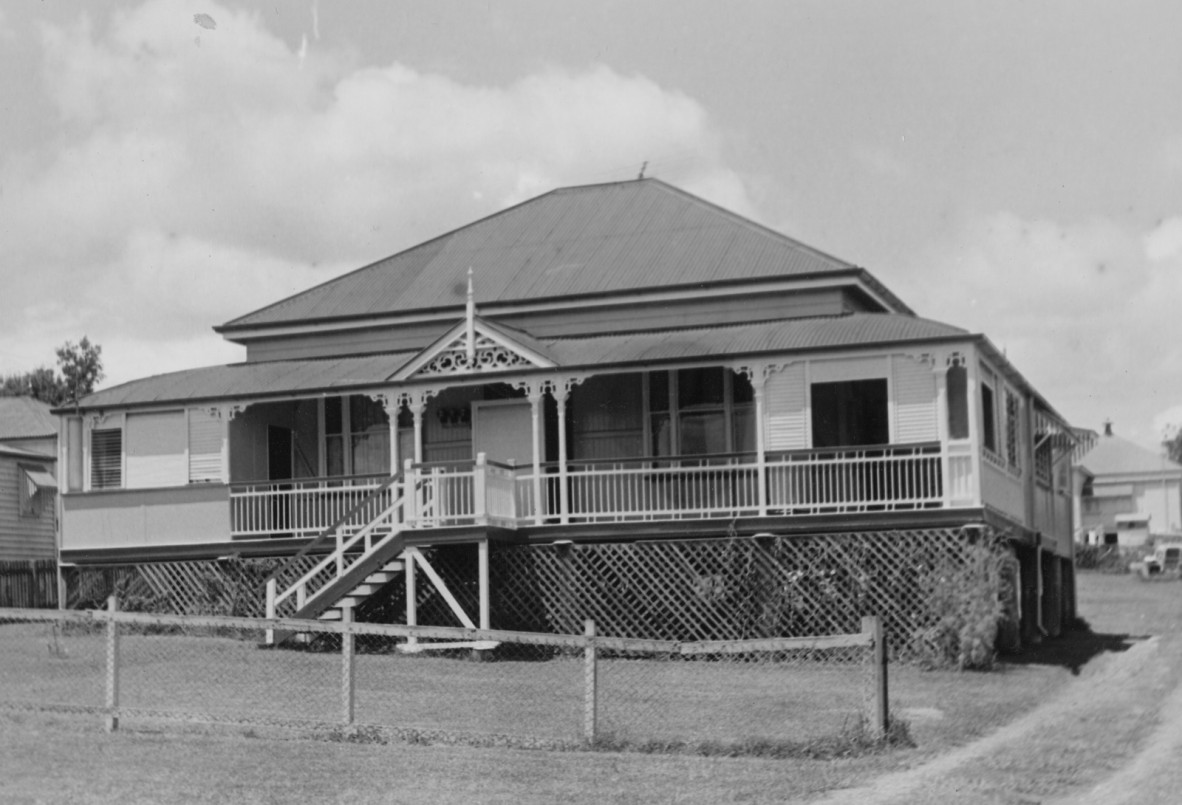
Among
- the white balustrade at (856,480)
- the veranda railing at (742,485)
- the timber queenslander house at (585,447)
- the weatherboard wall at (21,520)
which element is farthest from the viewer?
the weatherboard wall at (21,520)

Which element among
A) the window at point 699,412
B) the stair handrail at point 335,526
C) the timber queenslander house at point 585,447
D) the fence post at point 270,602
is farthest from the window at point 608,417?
the fence post at point 270,602

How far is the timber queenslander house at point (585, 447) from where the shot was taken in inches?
960

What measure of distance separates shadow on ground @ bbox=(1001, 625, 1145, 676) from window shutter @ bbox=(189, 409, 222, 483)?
43.3 feet

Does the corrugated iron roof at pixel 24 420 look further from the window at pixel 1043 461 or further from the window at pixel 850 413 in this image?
the window at pixel 850 413

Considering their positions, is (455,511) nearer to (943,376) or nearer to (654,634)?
(654,634)

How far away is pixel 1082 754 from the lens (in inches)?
602

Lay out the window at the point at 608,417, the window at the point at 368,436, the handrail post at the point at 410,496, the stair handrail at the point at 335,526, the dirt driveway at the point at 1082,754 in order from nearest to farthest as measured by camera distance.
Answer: the dirt driveway at the point at 1082,754 < the handrail post at the point at 410,496 < the stair handrail at the point at 335,526 < the window at the point at 608,417 < the window at the point at 368,436

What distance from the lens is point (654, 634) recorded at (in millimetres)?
24844

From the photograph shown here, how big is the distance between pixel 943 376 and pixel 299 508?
11.2 m

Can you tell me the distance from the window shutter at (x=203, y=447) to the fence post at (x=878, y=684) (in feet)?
52.6

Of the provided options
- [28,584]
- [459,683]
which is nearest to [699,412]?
[459,683]

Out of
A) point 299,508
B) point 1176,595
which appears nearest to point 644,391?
point 299,508

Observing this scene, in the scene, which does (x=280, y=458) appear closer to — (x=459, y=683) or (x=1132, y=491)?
(x=459, y=683)

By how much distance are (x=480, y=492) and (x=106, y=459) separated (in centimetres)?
844
